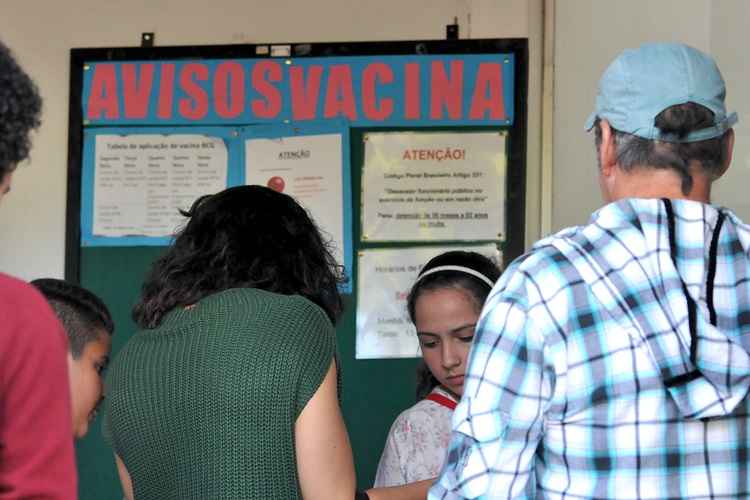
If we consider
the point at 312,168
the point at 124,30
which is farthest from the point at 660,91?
the point at 124,30

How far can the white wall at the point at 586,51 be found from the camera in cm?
245

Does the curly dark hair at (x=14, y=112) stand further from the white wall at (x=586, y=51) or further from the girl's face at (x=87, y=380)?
the white wall at (x=586, y=51)

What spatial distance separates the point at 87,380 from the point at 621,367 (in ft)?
3.55

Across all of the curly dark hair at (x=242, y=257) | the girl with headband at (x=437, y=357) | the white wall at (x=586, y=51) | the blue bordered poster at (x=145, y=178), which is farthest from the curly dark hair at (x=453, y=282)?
the blue bordered poster at (x=145, y=178)

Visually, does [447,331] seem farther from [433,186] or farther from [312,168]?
[312,168]

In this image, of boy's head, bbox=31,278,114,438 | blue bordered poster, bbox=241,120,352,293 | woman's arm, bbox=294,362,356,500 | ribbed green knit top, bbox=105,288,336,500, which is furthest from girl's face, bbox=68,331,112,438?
blue bordered poster, bbox=241,120,352,293

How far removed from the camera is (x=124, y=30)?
3.30 metres

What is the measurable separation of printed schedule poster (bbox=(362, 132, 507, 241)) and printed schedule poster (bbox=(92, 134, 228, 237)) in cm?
50

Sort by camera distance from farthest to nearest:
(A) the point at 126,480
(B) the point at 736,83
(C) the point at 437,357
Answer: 1. (C) the point at 437,357
2. (B) the point at 736,83
3. (A) the point at 126,480

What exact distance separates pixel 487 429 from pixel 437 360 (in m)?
1.01

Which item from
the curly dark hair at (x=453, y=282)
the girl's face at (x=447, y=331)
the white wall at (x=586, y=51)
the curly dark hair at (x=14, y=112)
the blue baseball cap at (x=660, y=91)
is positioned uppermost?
the white wall at (x=586, y=51)

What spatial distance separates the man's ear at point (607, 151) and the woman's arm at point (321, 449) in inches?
20.0

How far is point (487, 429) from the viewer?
4.15 ft

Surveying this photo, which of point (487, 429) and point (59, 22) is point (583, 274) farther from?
point (59, 22)
